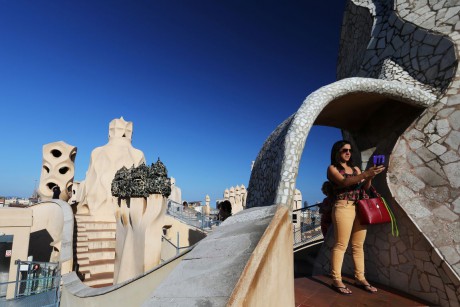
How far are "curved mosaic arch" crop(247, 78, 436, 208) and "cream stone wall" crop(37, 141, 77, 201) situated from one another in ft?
48.4

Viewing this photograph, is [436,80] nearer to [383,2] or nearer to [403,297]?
[383,2]

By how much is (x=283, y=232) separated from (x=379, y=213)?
161 centimetres

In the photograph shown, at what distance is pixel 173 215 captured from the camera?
606 inches

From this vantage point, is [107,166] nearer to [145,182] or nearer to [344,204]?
[145,182]

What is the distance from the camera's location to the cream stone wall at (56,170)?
1466 cm

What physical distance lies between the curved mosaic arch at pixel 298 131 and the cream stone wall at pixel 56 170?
48.4 ft

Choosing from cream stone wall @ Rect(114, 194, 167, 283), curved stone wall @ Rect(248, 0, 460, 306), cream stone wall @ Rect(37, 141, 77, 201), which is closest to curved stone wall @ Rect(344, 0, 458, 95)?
curved stone wall @ Rect(248, 0, 460, 306)

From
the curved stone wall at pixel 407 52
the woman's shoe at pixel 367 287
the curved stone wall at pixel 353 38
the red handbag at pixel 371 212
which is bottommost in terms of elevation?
the woman's shoe at pixel 367 287

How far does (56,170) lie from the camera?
14.9 meters

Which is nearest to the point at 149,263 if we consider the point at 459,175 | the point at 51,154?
the point at 459,175

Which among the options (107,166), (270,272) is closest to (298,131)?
(270,272)

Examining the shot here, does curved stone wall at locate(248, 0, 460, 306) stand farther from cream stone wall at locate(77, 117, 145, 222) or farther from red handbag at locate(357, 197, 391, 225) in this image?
cream stone wall at locate(77, 117, 145, 222)

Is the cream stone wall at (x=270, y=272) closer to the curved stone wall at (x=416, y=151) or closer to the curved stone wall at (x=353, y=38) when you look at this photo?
the curved stone wall at (x=416, y=151)

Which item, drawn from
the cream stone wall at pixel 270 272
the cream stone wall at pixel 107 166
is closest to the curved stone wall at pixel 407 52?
the cream stone wall at pixel 270 272
